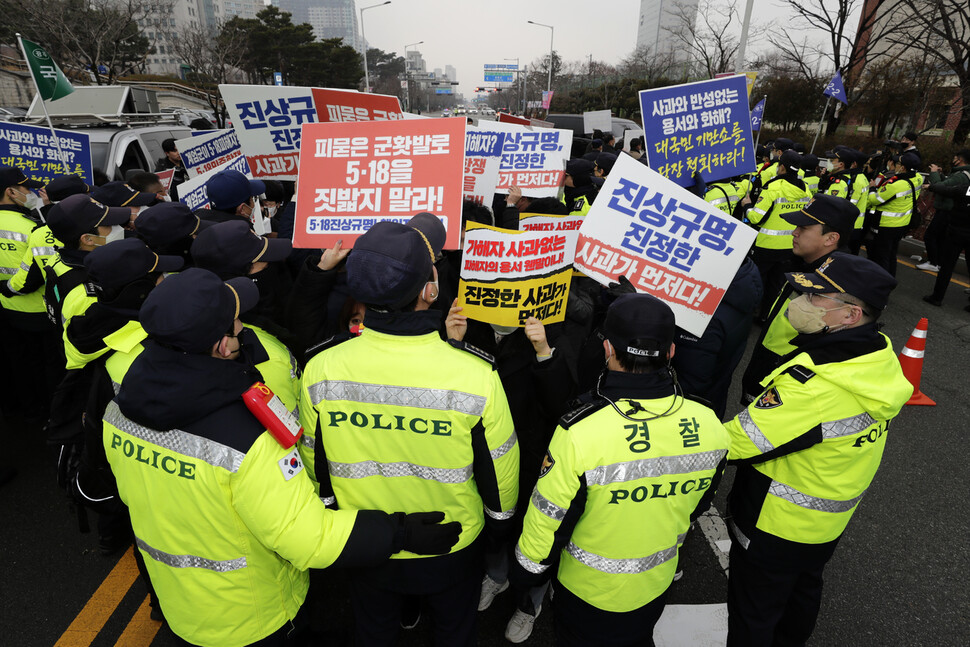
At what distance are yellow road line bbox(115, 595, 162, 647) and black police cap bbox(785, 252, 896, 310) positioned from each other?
12.7 ft

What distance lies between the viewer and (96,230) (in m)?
3.64

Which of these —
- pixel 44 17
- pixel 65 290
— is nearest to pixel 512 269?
pixel 65 290

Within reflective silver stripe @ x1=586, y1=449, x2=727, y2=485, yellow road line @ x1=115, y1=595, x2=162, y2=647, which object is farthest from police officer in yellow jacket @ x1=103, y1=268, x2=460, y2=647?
yellow road line @ x1=115, y1=595, x2=162, y2=647

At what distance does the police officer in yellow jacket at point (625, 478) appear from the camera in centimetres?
187

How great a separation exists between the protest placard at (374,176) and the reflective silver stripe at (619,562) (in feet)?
5.85

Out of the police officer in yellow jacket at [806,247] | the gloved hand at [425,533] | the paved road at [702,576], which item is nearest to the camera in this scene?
the gloved hand at [425,533]

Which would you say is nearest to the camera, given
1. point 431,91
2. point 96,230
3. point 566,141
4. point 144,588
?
point 144,588

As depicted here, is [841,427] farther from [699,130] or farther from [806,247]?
[699,130]

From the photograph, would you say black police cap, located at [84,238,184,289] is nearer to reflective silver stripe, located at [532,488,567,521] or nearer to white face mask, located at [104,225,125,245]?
white face mask, located at [104,225,125,245]

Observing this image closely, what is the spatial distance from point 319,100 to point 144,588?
3.86m

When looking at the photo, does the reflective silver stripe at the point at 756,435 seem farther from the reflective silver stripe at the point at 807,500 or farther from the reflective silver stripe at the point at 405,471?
the reflective silver stripe at the point at 405,471

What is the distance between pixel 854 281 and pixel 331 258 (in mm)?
2604

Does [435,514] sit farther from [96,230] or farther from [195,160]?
[195,160]

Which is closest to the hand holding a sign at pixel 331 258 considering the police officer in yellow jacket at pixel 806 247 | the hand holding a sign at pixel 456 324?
the hand holding a sign at pixel 456 324
